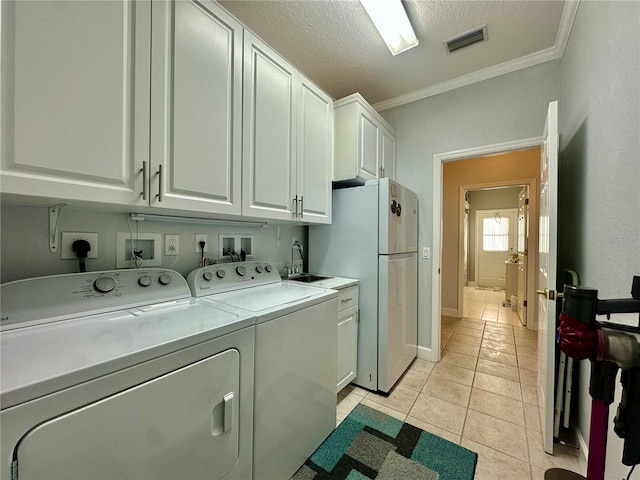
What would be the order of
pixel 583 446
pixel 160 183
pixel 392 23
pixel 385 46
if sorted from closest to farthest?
pixel 160 183 → pixel 583 446 → pixel 392 23 → pixel 385 46

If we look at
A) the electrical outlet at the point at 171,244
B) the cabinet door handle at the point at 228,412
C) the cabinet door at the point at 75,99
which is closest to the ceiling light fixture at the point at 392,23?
the cabinet door at the point at 75,99

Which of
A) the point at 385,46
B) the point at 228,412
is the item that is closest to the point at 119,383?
the point at 228,412

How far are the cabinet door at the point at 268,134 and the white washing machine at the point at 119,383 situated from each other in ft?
2.43

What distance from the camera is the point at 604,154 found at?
119 cm

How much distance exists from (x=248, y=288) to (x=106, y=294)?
744mm

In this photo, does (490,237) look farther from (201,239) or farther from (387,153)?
(201,239)

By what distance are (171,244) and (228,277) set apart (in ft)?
1.25

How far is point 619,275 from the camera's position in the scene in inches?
40.6

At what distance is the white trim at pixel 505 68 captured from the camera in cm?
173

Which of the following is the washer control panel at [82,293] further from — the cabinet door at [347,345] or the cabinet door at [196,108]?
the cabinet door at [347,345]

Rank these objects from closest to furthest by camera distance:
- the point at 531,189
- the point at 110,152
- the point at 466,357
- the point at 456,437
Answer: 1. the point at 110,152
2. the point at 456,437
3. the point at 466,357
4. the point at 531,189

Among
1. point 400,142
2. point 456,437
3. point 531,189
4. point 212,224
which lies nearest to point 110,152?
point 212,224

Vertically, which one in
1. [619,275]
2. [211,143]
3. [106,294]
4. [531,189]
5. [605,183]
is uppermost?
[531,189]

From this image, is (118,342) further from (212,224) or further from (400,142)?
(400,142)
